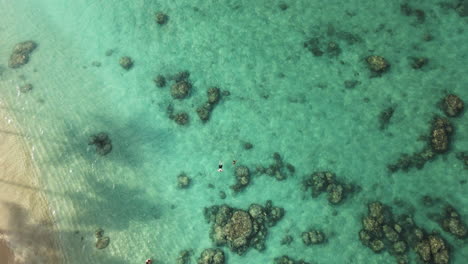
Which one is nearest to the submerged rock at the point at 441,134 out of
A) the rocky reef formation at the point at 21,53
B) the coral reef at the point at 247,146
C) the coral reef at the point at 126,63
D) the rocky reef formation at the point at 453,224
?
the rocky reef formation at the point at 453,224

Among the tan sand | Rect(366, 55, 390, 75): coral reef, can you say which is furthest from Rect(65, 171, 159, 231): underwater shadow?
Rect(366, 55, 390, 75): coral reef

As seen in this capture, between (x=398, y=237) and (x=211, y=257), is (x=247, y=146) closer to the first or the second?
(x=211, y=257)

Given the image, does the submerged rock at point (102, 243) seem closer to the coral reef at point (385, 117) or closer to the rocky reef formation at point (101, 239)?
the rocky reef formation at point (101, 239)

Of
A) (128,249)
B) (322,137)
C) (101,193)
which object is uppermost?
(322,137)

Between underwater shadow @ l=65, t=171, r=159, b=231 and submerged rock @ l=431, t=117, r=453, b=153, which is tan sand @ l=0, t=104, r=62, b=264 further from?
submerged rock @ l=431, t=117, r=453, b=153

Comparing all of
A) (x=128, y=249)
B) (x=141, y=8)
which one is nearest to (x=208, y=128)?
(x=128, y=249)

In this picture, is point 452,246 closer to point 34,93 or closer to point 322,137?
point 322,137

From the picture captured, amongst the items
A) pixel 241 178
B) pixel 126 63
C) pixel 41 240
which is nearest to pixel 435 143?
pixel 241 178
